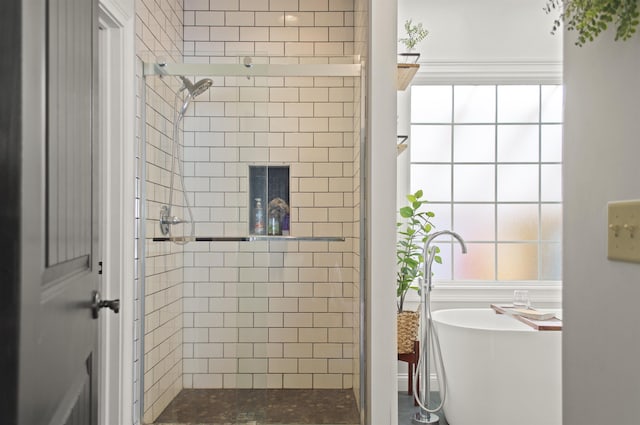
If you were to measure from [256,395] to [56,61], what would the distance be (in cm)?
211

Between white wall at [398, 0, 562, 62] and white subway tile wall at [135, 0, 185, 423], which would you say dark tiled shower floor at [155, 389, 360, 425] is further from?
white wall at [398, 0, 562, 62]

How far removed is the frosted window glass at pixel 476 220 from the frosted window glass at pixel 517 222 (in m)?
0.07

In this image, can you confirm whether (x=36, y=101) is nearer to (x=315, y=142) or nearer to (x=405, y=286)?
(x=315, y=142)

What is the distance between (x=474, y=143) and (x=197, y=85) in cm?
217

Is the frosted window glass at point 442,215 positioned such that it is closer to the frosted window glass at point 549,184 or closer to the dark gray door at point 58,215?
the frosted window glass at point 549,184

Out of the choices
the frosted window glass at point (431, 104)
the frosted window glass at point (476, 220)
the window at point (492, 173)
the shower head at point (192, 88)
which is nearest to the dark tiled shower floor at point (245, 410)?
the shower head at point (192, 88)

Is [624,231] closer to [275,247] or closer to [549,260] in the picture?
[275,247]

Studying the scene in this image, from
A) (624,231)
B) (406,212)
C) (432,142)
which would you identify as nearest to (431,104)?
(432,142)

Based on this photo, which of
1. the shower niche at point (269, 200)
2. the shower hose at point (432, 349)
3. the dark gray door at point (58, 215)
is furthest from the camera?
the shower hose at point (432, 349)

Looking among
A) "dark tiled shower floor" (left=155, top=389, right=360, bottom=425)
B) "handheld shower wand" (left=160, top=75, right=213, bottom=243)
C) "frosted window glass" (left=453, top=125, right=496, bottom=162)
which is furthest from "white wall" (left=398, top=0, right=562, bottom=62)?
"dark tiled shower floor" (left=155, top=389, right=360, bottom=425)

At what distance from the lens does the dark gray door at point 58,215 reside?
63 centimetres

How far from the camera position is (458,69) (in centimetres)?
380

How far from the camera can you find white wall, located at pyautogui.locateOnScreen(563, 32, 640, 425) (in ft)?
3.19

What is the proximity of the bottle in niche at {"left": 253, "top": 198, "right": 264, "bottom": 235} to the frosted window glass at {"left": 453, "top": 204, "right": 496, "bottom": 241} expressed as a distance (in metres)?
1.80
